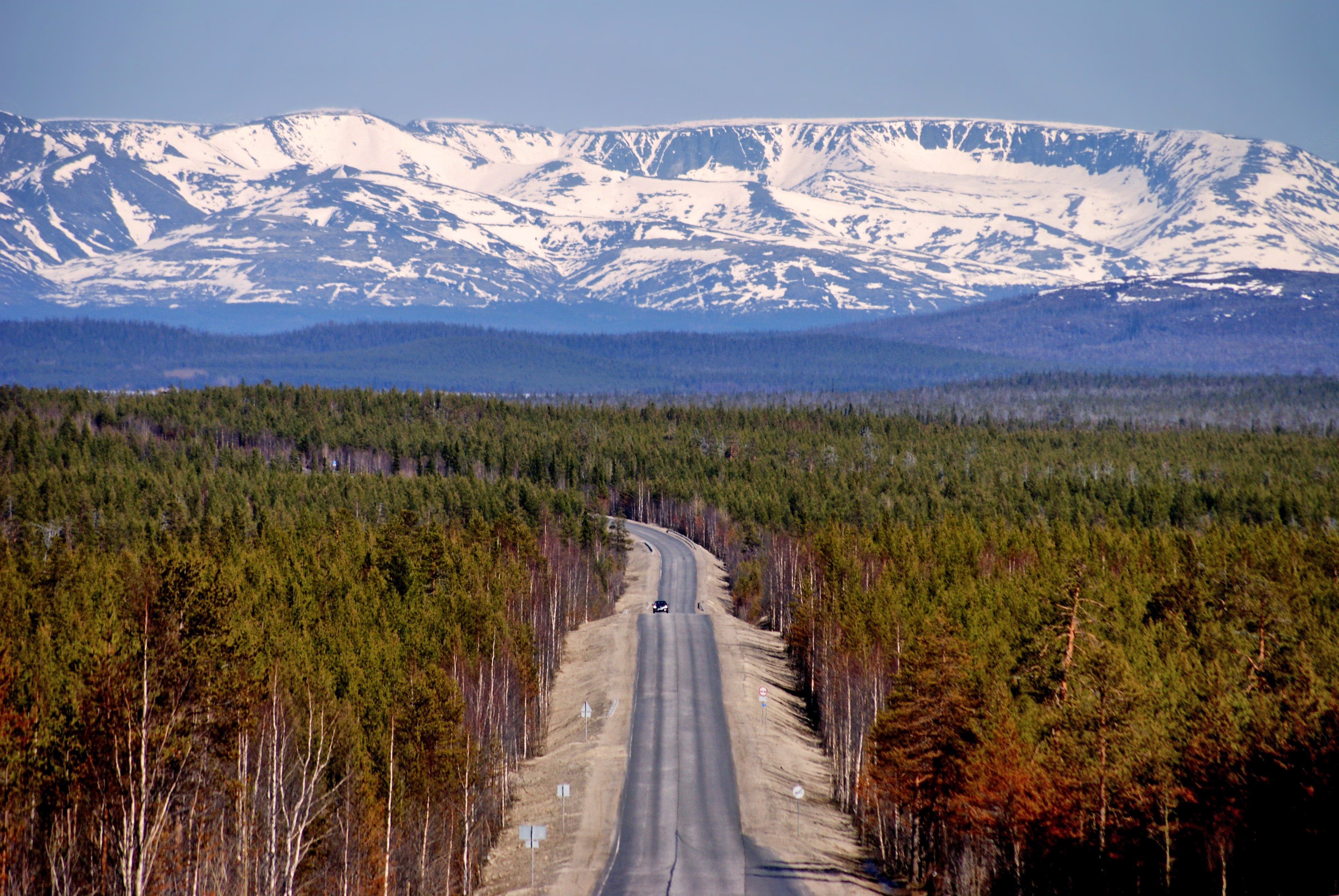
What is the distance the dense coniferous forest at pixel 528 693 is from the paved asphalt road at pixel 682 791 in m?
5.67

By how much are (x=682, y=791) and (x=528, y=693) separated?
13.7 meters

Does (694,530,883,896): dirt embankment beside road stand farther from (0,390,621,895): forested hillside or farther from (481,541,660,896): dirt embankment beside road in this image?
(0,390,621,895): forested hillside

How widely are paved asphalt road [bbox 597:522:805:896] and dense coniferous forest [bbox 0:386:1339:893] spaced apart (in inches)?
223

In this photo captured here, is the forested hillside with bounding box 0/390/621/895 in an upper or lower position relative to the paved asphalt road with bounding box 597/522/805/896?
upper

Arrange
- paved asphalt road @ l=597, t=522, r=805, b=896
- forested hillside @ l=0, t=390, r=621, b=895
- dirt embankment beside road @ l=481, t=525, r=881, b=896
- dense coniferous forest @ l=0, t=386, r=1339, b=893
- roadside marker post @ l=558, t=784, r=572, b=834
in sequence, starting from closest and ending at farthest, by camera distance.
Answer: forested hillside @ l=0, t=390, r=621, b=895, dense coniferous forest @ l=0, t=386, r=1339, b=893, paved asphalt road @ l=597, t=522, r=805, b=896, dirt embankment beside road @ l=481, t=525, r=881, b=896, roadside marker post @ l=558, t=784, r=572, b=834

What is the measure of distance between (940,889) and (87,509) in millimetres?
83745

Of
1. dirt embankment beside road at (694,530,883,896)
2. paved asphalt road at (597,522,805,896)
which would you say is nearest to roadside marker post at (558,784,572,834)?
paved asphalt road at (597,522,805,896)

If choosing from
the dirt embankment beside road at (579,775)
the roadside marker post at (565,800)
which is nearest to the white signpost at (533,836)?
the dirt embankment beside road at (579,775)

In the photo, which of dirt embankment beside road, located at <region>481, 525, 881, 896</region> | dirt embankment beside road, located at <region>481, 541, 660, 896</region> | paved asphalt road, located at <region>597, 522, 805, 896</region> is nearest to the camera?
paved asphalt road, located at <region>597, 522, 805, 896</region>

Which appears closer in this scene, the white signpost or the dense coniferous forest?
the dense coniferous forest

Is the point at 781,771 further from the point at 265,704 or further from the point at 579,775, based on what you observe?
the point at 265,704

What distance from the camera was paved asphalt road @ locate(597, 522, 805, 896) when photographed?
168 ft

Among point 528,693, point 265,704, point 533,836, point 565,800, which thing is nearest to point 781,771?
point 565,800

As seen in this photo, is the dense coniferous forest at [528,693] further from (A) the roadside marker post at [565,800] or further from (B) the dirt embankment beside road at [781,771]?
(A) the roadside marker post at [565,800]
